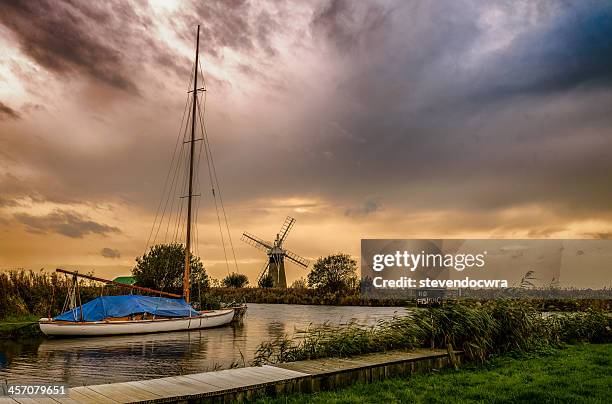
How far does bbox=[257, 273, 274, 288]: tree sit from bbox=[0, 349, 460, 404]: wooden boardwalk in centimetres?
6620

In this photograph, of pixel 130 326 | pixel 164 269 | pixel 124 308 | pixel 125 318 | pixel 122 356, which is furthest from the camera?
pixel 164 269

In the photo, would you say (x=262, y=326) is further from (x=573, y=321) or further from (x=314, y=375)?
(x=314, y=375)

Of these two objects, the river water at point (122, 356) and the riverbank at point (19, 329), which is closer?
the river water at point (122, 356)

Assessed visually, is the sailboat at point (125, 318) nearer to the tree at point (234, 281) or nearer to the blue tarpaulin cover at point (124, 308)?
the blue tarpaulin cover at point (124, 308)

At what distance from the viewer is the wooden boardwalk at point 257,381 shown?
24.9 feet

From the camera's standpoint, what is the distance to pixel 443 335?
13312 mm

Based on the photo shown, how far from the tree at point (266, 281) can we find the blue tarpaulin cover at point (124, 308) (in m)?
46.4

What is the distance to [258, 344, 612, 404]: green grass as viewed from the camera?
348 inches

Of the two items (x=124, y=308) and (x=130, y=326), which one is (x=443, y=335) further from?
(x=124, y=308)

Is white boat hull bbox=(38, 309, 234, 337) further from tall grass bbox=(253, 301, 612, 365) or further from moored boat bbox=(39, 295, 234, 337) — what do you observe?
tall grass bbox=(253, 301, 612, 365)

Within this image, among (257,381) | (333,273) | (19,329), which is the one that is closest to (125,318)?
(19,329)

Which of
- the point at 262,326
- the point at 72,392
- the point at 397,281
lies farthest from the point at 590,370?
the point at 397,281

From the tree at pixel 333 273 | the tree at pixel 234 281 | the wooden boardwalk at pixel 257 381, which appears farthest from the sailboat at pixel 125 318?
the tree at pixel 234 281

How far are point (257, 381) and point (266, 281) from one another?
70.0 metres
